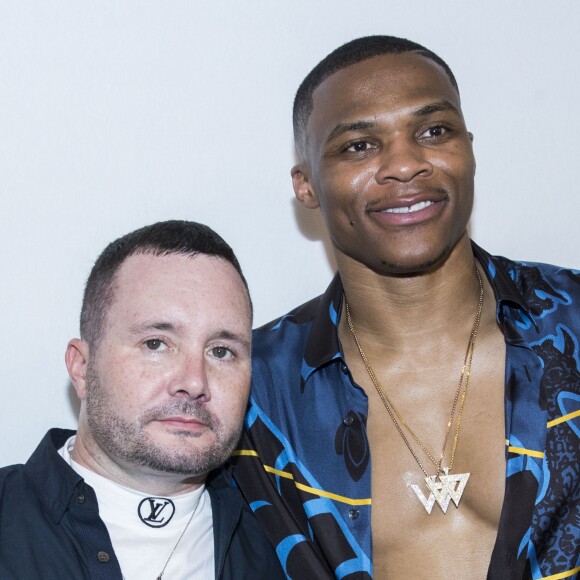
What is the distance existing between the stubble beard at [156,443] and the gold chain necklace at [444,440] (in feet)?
1.97

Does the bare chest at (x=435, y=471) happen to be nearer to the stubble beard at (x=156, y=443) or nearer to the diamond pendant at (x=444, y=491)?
the diamond pendant at (x=444, y=491)

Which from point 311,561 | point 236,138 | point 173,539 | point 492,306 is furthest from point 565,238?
point 173,539

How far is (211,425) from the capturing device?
90.1 inches

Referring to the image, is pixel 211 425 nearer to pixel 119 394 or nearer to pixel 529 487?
pixel 119 394

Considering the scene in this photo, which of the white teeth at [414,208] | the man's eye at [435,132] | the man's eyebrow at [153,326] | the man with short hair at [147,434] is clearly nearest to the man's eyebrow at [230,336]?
the man with short hair at [147,434]

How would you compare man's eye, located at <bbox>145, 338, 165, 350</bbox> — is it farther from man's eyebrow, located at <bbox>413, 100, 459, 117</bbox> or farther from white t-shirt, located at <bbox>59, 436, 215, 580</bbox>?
man's eyebrow, located at <bbox>413, 100, 459, 117</bbox>

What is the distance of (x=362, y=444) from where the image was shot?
2.60m

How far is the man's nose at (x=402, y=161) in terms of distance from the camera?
8.34 feet

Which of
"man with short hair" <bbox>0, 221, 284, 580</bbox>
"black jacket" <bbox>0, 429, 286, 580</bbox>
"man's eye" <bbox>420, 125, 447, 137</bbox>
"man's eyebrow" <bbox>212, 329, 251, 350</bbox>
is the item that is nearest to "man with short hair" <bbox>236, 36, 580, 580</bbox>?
"man's eye" <bbox>420, 125, 447, 137</bbox>

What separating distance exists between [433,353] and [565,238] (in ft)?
3.04

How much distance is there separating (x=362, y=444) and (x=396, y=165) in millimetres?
769

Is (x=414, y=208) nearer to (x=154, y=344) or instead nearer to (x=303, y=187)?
(x=303, y=187)

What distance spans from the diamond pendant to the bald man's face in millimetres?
581

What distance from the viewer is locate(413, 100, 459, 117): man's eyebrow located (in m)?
2.61
